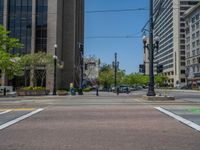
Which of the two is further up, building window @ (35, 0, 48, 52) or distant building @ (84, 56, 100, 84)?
building window @ (35, 0, 48, 52)

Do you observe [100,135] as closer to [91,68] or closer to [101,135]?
[101,135]

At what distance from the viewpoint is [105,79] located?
325 feet

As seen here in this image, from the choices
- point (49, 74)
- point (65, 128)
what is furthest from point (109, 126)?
point (49, 74)

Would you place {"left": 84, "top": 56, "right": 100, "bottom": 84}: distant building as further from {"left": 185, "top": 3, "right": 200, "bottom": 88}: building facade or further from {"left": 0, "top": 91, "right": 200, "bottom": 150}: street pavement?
{"left": 0, "top": 91, "right": 200, "bottom": 150}: street pavement

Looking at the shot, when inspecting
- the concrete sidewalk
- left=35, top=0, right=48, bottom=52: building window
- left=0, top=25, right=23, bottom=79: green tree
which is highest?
left=35, top=0, right=48, bottom=52: building window

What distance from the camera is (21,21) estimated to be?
7444 cm

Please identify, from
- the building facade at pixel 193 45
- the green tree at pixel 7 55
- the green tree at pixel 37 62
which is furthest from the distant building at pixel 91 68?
the green tree at pixel 7 55

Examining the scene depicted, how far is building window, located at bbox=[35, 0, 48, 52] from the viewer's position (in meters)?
74.1

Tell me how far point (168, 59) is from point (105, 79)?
90.0 metres

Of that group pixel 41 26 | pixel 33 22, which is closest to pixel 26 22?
pixel 33 22

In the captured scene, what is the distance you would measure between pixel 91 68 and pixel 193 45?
163 ft

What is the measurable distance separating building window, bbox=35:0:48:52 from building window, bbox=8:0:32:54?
161 cm

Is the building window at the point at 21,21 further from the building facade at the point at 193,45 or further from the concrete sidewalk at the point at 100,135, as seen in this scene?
the building facade at the point at 193,45

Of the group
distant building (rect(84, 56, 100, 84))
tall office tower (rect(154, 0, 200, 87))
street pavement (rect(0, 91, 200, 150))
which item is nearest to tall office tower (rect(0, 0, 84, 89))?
distant building (rect(84, 56, 100, 84))
